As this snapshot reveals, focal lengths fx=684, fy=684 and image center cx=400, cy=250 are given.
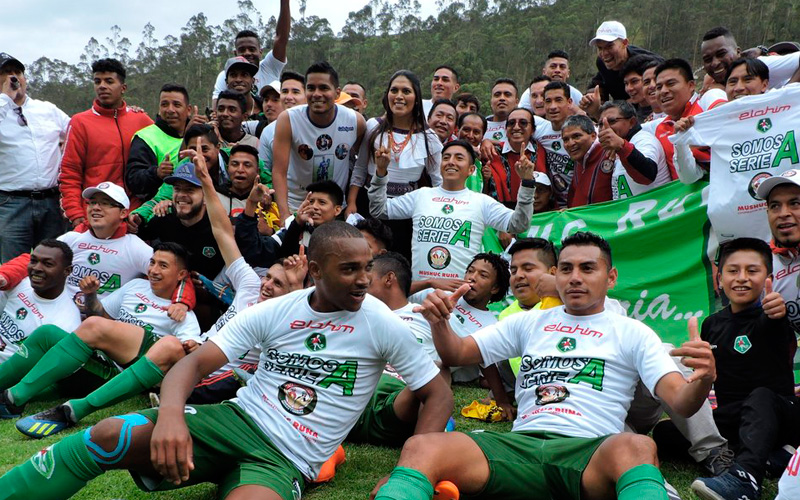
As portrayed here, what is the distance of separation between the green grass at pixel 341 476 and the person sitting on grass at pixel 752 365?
27 centimetres

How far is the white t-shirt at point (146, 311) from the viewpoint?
18.4 feet

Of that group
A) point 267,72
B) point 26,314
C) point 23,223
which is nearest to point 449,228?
point 26,314

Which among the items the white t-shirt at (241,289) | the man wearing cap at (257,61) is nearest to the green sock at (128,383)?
the white t-shirt at (241,289)

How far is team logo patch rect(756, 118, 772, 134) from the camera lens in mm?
5507

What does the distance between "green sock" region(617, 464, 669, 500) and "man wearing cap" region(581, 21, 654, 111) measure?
20.1 ft

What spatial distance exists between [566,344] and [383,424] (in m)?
1.42

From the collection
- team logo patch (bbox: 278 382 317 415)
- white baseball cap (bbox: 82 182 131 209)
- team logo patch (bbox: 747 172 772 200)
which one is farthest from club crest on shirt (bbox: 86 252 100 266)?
team logo patch (bbox: 747 172 772 200)

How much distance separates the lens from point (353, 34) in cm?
4459

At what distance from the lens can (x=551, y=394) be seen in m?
3.45

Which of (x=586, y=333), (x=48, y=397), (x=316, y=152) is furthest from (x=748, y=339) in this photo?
(x=48, y=397)

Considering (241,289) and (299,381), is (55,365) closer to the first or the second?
(241,289)

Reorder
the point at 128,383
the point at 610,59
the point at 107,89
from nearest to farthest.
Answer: the point at 128,383, the point at 107,89, the point at 610,59

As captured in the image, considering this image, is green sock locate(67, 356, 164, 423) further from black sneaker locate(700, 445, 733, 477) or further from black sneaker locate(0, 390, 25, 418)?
black sneaker locate(700, 445, 733, 477)

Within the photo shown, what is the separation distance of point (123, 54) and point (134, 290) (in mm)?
40644
